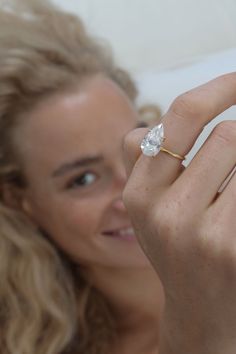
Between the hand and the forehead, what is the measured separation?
1.40 feet

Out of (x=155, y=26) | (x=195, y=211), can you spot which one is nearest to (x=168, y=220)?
(x=195, y=211)

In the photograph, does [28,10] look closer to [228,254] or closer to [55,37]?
[55,37]

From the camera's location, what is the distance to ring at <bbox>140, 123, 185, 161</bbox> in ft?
1.58

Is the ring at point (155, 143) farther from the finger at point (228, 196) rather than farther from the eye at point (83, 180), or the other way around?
the eye at point (83, 180)

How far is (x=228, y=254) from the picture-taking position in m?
0.46

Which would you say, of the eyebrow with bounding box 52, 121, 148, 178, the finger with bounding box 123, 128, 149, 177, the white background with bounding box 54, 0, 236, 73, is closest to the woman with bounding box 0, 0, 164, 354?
the eyebrow with bounding box 52, 121, 148, 178

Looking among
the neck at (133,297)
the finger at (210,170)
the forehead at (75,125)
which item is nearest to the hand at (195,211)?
the finger at (210,170)

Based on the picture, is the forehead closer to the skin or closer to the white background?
the skin

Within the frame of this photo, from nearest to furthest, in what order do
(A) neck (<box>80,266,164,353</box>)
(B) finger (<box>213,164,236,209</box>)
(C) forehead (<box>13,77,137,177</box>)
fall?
(B) finger (<box>213,164,236,209</box>) < (C) forehead (<box>13,77,137,177</box>) < (A) neck (<box>80,266,164,353</box>)

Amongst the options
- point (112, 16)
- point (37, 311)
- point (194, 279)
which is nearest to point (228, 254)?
point (194, 279)

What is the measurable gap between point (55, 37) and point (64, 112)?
0.65 feet

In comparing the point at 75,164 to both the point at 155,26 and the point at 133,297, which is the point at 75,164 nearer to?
the point at 133,297

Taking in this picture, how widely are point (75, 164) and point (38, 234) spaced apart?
0.18m

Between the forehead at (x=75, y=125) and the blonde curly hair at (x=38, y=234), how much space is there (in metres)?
0.03
